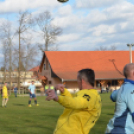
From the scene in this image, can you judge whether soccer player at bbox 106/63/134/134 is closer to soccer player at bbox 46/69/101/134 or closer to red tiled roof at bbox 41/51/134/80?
soccer player at bbox 46/69/101/134

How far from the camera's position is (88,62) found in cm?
6256

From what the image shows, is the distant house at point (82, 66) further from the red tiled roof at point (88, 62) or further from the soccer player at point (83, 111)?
the soccer player at point (83, 111)

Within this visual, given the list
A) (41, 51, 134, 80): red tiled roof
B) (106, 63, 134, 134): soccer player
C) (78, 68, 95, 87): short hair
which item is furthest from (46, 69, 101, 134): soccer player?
(41, 51, 134, 80): red tiled roof

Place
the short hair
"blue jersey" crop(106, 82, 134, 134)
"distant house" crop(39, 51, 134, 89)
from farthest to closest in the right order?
"distant house" crop(39, 51, 134, 89) < the short hair < "blue jersey" crop(106, 82, 134, 134)

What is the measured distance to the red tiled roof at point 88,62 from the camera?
58469 mm

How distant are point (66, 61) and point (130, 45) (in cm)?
2600

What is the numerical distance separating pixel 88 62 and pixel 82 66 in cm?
214

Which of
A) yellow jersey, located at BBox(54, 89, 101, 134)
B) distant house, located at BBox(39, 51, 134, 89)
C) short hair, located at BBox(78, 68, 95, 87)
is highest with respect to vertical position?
distant house, located at BBox(39, 51, 134, 89)

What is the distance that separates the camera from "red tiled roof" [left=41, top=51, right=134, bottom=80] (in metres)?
58.5

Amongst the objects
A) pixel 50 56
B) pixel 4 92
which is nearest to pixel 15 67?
pixel 50 56

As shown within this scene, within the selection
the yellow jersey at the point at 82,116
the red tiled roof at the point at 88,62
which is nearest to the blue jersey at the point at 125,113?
the yellow jersey at the point at 82,116

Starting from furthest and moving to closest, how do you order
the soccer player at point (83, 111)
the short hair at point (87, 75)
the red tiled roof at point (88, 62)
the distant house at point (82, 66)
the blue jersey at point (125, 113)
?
the red tiled roof at point (88, 62) → the distant house at point (82, 66) → the short hair at point (87, 75) → the soccer player at point (83, 111) → the blue jersey at point (125, 113)

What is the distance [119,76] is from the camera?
56.9m

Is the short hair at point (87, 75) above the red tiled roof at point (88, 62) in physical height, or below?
below
